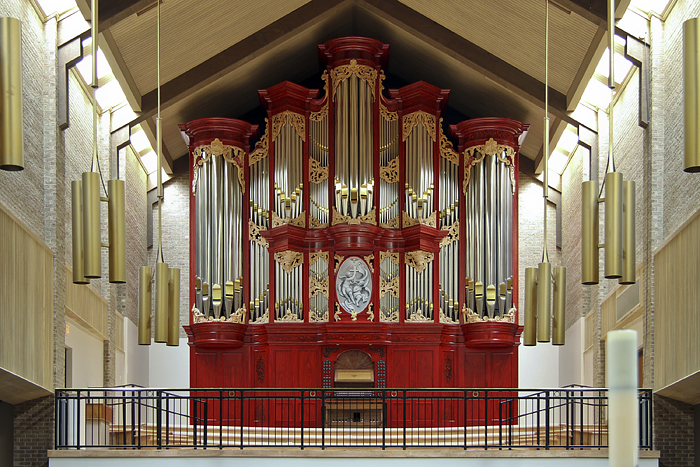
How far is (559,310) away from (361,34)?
Answer: 12095 mm

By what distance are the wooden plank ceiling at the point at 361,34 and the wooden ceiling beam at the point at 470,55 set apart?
21 millimetres

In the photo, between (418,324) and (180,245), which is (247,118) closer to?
(180,245)

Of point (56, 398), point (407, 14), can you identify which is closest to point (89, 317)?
point (56, 398)

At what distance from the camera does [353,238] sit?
20.3 metres

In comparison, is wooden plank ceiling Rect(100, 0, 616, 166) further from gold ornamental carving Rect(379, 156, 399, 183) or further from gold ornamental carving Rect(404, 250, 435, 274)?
gold ornamental carving Rect(404, 250, 435, 274)

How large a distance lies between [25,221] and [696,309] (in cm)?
1031

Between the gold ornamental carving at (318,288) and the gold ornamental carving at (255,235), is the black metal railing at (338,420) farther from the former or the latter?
the gold ornamental carving at (255,235)

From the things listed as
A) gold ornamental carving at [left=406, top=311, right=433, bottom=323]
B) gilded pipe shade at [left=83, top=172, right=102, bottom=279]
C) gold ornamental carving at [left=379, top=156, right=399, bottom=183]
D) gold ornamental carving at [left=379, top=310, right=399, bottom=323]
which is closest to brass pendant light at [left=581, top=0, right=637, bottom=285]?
gilded pipe shade at [left=83, top=172, right=102, bottom=279]

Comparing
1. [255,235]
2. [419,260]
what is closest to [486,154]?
[419,260]

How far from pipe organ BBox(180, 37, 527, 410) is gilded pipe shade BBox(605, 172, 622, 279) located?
35.8 ft

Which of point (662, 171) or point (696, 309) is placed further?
point (662, 171)

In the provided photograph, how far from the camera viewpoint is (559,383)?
944 inches

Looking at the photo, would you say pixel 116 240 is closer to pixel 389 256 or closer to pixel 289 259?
pixel 289 259

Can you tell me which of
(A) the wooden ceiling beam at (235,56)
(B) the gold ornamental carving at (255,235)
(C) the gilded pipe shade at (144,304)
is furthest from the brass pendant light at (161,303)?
(B) the gold ornamental carving at (255,235)
